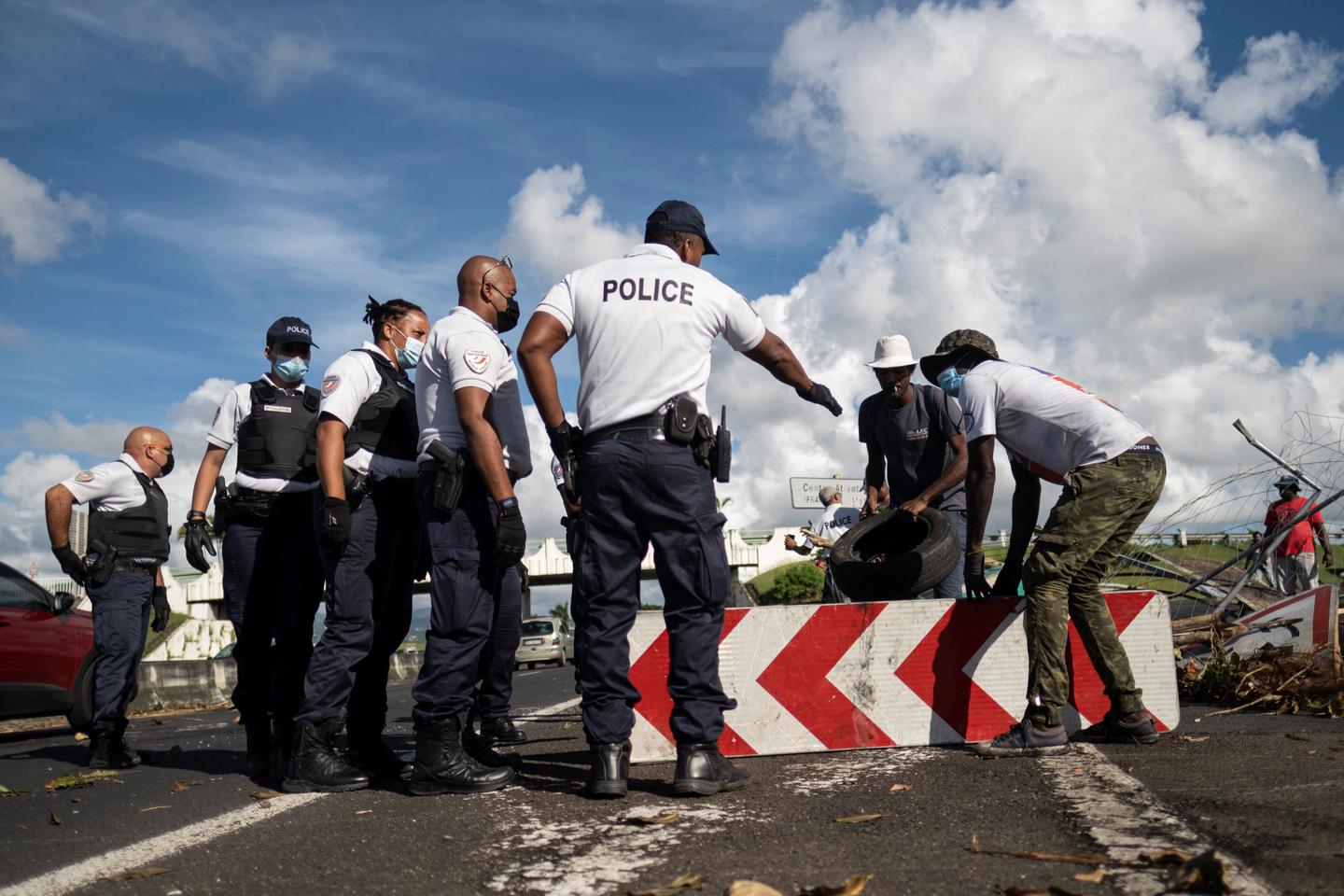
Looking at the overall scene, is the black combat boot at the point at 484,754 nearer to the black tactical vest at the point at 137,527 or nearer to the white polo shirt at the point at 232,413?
the white polo shirt at the point at 232,413

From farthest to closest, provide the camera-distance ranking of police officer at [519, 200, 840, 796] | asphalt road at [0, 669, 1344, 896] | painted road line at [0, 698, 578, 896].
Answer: police officer at [519, 200, 840, 796] < painted road line at [0, 698, 578, 896] < asphalt road at [0, 669, 1344, 896]

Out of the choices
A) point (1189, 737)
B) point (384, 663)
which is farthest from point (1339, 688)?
point (384, 663)

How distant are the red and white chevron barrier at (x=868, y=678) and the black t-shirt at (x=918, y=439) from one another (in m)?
1.72

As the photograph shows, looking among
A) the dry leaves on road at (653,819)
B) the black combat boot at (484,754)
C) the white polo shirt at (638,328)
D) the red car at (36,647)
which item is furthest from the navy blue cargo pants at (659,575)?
the red car at (36,647)

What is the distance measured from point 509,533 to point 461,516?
0.69ft

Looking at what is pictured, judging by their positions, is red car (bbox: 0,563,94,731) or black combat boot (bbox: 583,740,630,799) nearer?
black combat boot (bbox: 583,740,630,799)

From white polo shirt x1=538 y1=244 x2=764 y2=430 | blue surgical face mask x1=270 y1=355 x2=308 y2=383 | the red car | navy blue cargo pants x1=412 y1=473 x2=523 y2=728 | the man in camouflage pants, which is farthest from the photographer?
the red car

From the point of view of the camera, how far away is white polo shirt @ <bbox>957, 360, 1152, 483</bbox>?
184 inches

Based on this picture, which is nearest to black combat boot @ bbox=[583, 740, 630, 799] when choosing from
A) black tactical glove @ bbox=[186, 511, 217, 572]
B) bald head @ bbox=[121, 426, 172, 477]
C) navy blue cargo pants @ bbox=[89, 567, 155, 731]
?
black tactical glove @ bbox=[186, 511, 217, 572]

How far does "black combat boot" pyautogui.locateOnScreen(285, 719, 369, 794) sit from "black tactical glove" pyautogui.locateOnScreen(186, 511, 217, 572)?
6.24ft

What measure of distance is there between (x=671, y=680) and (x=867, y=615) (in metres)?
1.25

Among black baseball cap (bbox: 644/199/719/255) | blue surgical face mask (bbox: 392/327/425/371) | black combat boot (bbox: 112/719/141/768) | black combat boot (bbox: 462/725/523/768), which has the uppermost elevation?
black baseball cap (bbox: 644/199/719/255)

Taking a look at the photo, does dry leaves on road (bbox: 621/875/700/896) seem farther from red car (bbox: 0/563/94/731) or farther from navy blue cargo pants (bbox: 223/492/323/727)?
red car (bbox: 0/563/94/731)

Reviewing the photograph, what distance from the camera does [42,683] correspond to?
360 inches
